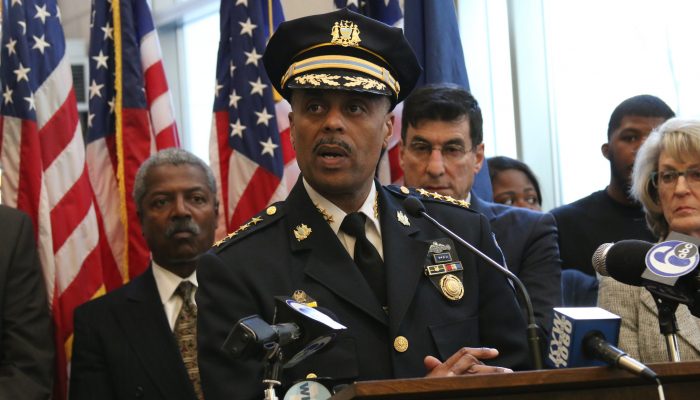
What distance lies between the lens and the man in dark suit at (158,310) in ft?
13.5

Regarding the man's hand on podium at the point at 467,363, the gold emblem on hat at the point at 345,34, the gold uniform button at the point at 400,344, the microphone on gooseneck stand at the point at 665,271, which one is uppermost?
the gold emblem on hat at the point at 345,34

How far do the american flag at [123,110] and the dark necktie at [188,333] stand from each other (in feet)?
2.69

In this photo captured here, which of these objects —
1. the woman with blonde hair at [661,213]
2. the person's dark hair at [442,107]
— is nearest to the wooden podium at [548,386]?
the woman with blonde hair at [661,213]

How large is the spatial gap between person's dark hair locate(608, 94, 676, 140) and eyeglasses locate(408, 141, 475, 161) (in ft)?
2.57

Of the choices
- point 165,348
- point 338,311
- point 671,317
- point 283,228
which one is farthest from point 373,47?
point 165,348

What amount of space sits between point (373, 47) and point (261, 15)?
246 cm

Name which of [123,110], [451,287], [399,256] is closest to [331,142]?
[399,256]

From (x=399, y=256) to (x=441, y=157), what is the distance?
50.2 inches

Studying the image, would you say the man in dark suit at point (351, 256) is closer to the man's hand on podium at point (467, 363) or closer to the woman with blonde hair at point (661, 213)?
the man's hand on podium at point (467, 363)

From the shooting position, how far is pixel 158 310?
14.0 feet

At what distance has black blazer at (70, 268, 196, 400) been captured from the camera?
4.09m

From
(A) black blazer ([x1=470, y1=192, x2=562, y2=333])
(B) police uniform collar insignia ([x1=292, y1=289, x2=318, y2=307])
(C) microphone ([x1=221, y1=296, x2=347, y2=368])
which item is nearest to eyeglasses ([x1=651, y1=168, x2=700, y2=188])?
(A) black blazer ([x1=470, y1=192, x2=562, y2=333])

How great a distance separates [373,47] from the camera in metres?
2.87

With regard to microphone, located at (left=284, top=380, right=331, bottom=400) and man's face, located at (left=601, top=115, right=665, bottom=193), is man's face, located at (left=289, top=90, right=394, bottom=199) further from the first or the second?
man's face, located at (left=601, top=115, right=665, bottom=193)
